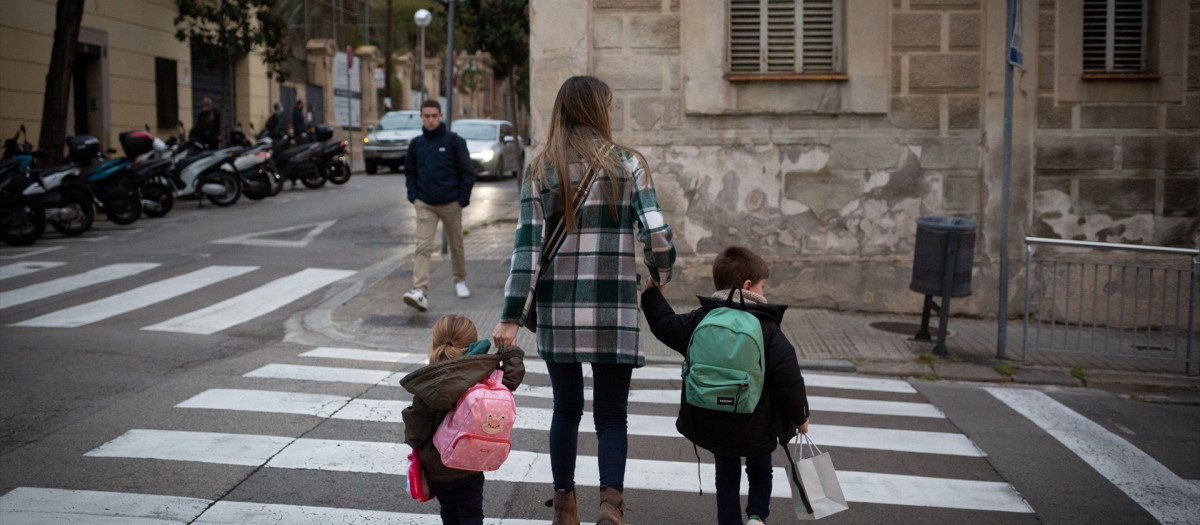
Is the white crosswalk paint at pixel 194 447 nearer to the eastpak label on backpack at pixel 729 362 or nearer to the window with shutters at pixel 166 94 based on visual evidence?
the eastpak label on backpack at pixel 729 362

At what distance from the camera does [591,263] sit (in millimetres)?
4375

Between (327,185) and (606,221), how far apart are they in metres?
21.8

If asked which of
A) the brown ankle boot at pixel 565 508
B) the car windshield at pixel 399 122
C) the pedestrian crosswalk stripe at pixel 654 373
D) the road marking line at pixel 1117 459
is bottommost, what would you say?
the road marking line at pixel 1117 459

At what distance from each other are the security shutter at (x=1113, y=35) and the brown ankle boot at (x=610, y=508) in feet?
27.7

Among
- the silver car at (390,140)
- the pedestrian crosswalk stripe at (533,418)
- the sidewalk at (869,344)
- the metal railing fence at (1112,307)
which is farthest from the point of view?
the silver car at (390,140)

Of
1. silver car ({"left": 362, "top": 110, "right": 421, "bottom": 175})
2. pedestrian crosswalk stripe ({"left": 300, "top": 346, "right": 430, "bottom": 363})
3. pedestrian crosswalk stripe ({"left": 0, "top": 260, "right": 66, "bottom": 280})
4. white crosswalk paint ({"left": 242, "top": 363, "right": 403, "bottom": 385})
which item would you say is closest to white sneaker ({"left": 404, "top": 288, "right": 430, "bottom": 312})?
pedestrian crosswalk stripe ({"left": 300, "top": 346, "right": 430, "bottom": 363})

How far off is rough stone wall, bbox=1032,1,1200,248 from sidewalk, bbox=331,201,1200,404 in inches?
54.2

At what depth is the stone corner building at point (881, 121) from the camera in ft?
35.0

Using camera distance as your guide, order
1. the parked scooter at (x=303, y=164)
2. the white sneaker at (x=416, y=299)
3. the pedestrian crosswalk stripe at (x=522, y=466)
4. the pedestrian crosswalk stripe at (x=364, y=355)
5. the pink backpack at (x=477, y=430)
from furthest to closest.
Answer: the parked scooter at (x=303, y=164) → the white sneaker at (x=416, y=299) → the pedestrian crosswalk stripe at (x=364, y=355) → the pedestrian crosswalk stripe at (x=522, y=466) → the pink backpack at (x=477, y=430)

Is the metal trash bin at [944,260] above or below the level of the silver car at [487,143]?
below

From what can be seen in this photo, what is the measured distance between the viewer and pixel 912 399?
7742 mm

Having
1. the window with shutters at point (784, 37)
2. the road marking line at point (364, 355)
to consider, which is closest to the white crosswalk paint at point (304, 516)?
the road marking line at point (364, 355)

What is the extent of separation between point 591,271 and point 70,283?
9.06 meters

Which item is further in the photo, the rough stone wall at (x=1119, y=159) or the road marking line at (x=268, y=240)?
the road marking line at (x=268, y=240)
